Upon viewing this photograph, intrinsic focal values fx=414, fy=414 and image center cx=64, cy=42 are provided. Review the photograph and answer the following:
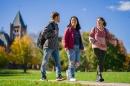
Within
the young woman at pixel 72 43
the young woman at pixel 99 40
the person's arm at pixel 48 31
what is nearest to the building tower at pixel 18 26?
the young woman at pixel 72 43

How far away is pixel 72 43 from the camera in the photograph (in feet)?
49.9

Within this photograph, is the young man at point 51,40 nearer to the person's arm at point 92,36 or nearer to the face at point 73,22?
the face at point 73,22

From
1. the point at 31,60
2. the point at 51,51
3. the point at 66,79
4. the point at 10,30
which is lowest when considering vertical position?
the point at 66,79

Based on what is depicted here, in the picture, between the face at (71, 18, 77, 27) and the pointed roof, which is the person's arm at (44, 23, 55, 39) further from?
the pointed roof

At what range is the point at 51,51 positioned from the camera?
49.5 ft

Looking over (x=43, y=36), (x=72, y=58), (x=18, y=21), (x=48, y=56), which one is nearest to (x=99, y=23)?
(x=72, y=58)

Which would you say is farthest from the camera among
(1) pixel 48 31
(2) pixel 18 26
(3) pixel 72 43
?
(2) pixel 18 26

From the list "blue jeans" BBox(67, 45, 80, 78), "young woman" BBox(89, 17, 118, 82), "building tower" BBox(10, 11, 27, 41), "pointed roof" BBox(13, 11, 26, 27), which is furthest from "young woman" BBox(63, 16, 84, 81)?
"pointed roof" BBox(13, 11, 26, 27)

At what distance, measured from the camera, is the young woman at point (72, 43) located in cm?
1519

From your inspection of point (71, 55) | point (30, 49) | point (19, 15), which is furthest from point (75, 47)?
point (19, 15)

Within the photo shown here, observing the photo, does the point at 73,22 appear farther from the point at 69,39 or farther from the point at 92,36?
the point at 92,36

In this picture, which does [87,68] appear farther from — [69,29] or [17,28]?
[17,28]

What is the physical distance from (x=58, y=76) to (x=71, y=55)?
904 mm

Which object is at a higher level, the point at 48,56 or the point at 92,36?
the point at 92,36
